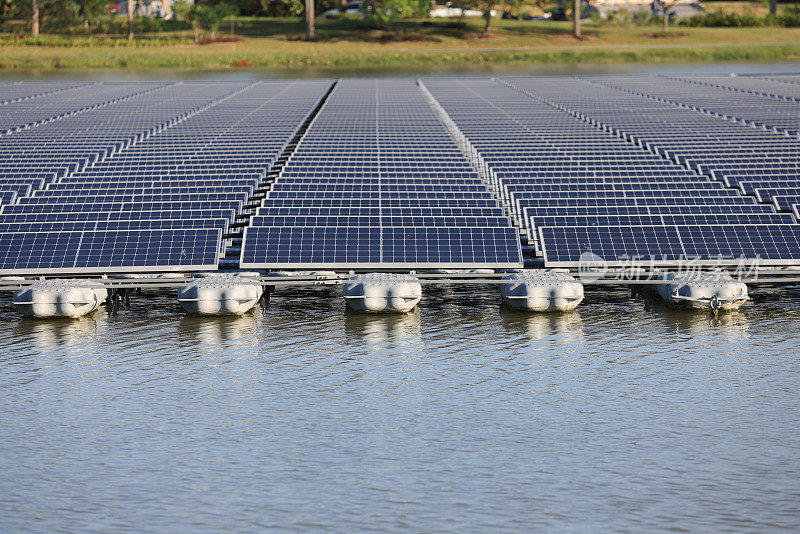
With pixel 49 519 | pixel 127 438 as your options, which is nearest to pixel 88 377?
pixel 127 438

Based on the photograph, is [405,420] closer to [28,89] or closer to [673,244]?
[673,244]

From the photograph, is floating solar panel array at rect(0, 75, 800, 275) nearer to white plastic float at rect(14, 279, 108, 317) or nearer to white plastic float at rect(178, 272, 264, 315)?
white plastic float at rect(178, 272, 264, 315)

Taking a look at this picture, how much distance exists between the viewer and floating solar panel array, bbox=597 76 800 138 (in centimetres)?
7737

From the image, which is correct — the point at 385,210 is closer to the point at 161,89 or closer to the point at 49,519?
the point at 49,519

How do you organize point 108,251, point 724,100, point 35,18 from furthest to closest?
1. point 35,18
2. point 724,100
3. point 108,251

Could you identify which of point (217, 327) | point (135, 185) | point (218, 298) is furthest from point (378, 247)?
point (135, 185)

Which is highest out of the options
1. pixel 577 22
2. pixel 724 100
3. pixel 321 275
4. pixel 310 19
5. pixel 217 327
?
pixel 310 19

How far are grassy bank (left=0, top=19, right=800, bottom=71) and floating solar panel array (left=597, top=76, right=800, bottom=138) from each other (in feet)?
134

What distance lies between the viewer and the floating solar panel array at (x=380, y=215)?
3897 cm

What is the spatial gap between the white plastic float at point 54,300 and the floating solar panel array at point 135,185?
2.04 m

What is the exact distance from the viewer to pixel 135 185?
49.2 m

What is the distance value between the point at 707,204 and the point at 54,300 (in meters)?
27.8

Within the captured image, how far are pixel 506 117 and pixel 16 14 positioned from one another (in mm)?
140126

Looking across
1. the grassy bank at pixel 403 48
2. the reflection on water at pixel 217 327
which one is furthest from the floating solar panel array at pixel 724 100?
the reflection on water at pixel 217 327
